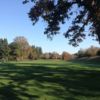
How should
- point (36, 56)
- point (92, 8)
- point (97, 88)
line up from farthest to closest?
1. point (36, 56)
2. point (92, 8)
3. point (97, 88)

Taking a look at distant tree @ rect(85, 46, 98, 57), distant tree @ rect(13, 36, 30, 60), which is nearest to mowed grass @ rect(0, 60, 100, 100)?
distant tree @ rect(85, 46, 98, 57)

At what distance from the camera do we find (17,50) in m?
122

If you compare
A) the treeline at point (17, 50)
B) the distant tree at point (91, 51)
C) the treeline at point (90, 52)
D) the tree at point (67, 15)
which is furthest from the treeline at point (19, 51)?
the tree at point (67, 15)

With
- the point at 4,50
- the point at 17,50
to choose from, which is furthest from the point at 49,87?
the point at 17,50

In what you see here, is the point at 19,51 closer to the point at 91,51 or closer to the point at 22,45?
the point at 22,45

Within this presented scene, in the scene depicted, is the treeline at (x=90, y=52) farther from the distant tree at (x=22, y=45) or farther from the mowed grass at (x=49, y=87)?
the mowed grass at (x=49, y=87)

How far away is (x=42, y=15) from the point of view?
25.7 metres

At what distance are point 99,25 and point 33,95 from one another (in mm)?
8682

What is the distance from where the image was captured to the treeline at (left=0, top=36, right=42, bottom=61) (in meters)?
120

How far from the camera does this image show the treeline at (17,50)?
119688mm

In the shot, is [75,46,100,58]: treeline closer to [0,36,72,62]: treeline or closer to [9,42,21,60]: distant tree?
[0,36,72,62]: treeline

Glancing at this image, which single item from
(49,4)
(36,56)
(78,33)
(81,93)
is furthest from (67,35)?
(36,56)

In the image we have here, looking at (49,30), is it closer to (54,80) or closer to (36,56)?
(54,80)

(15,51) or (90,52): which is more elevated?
(15,51)
